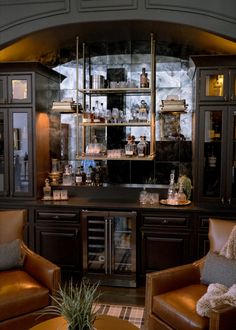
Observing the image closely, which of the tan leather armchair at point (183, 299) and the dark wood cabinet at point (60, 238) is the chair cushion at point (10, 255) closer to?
the dark wood cabinet at point (60, 238)

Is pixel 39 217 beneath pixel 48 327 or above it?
above

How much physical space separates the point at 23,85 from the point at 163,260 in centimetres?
247

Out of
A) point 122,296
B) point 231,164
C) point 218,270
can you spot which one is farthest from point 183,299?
point 231,164

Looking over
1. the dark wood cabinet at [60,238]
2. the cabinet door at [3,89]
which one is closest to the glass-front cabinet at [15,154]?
the cabinet door at [3,89]

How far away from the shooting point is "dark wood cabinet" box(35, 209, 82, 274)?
4082mm

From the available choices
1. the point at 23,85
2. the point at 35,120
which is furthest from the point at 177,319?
the point at 23,85

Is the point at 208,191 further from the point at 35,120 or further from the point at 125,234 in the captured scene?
the point at 35,120

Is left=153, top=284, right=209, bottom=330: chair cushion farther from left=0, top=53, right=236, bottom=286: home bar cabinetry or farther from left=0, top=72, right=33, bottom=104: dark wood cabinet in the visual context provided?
left=0, top=72, right=33, bottom=104: dark wood cabinet

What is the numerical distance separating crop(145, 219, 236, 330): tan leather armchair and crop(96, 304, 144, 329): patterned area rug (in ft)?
1.60

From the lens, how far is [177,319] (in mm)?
2494

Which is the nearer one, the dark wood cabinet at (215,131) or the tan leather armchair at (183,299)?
the tan leather armchair at (183,299)

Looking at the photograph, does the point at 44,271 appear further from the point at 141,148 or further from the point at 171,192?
the point at 141,148

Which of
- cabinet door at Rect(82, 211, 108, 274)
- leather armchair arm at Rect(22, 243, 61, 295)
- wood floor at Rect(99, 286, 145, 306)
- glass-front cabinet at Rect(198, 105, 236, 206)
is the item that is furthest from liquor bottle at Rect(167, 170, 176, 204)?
leather armchair arm at Rect(22, 243, 61, 295)

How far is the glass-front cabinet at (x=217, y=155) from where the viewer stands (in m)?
3.84
